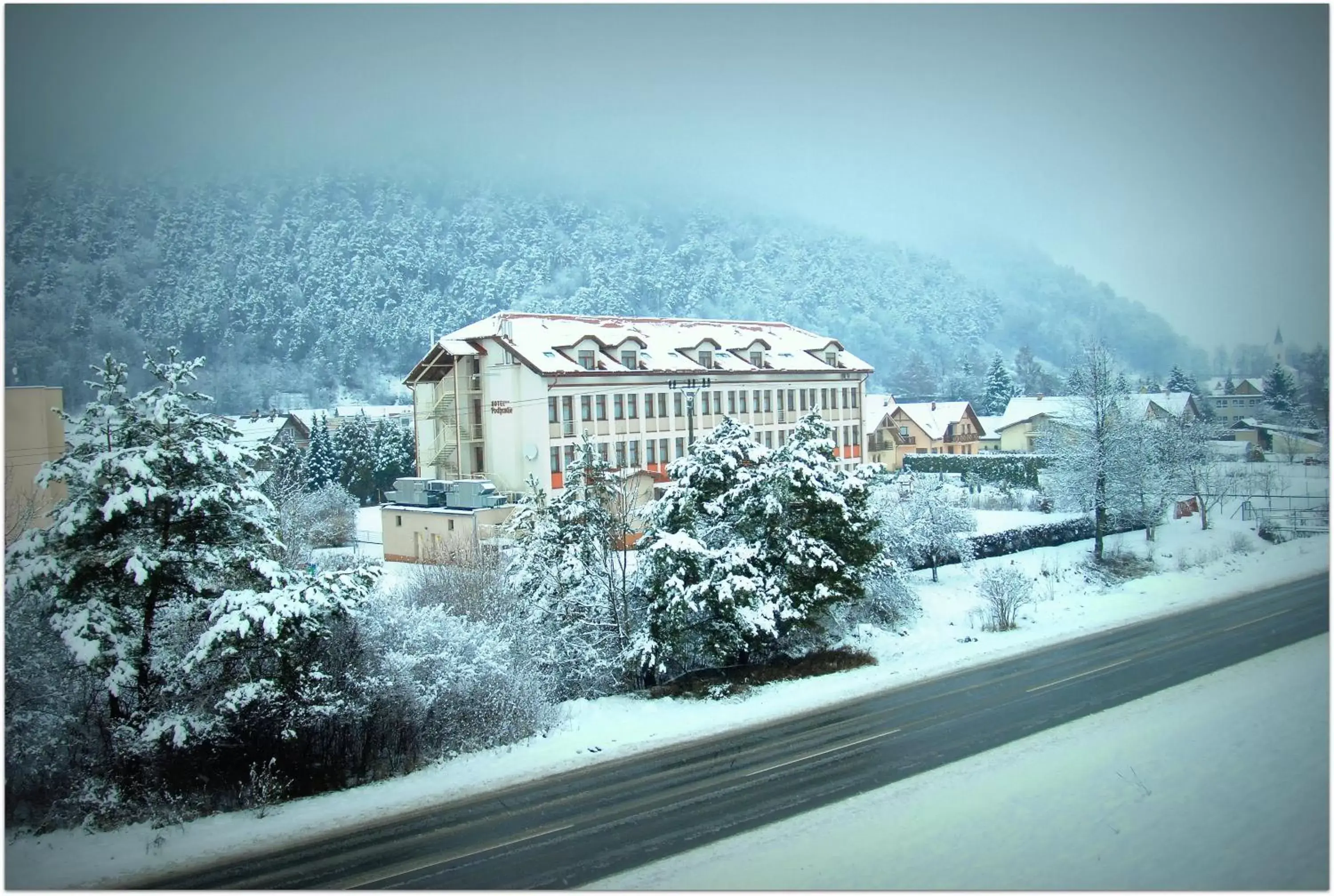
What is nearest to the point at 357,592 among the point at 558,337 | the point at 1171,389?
the point at 558,337

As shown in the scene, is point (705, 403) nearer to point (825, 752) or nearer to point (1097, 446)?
point (1097, 446)

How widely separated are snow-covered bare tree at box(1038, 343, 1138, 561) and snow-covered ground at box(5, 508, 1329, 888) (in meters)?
1.12

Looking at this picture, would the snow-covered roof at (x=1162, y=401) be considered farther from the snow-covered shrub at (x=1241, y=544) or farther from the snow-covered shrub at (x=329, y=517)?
the snow-covered shrub at (x=329, y=517)

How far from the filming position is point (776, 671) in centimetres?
1406

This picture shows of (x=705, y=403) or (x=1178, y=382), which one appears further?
(x=1178, y=382)

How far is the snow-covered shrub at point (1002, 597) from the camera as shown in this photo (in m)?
16.6

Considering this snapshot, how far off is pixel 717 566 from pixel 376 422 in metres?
24.8

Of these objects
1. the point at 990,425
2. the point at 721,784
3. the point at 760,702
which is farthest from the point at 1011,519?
the point at 990,425

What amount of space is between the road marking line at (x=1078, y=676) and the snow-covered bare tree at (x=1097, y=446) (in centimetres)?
765

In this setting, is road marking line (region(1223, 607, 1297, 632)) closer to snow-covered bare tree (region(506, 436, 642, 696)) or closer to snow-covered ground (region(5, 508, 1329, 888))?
snow-covered ground (region(5, 508, 1329, 888))

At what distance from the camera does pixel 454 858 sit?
8242mm

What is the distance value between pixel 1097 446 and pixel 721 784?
624 inches

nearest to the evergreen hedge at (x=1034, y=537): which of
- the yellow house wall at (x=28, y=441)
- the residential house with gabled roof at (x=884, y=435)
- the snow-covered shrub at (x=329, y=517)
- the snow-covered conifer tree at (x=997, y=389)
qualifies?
the snow-covered shrub at (x=329, y=517)

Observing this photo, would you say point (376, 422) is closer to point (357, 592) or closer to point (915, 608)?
point (915, 608)
